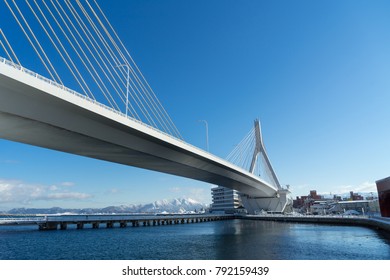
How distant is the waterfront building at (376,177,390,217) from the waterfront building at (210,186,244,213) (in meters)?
82.9

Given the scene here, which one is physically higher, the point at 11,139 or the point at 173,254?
the point at 11,139

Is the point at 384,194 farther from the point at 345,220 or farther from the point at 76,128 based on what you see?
the point at 76,128

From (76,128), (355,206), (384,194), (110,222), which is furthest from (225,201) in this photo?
(76,128)

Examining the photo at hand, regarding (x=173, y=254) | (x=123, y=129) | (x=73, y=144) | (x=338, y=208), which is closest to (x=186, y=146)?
(x=123, y=129)

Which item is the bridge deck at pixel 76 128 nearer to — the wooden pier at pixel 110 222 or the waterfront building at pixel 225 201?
the wooden pier at pixel 110 222

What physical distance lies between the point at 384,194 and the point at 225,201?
93889mm

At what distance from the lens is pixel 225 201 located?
125000 millimetres

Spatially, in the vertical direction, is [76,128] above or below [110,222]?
above

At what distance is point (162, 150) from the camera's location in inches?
1389

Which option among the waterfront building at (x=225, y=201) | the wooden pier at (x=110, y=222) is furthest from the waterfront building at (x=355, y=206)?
the waterfront building at (x=225, y=201)

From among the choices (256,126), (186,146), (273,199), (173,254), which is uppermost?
(256,126)

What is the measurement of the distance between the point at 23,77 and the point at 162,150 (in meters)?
20.0

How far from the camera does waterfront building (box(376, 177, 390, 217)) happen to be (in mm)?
32403

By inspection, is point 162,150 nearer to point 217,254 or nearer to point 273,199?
point 217,254
